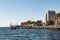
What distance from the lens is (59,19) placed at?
618 feet
